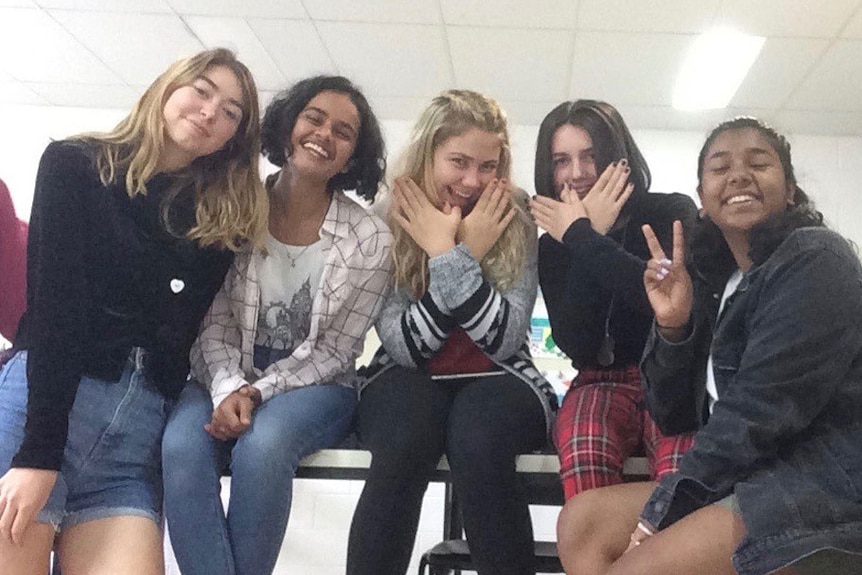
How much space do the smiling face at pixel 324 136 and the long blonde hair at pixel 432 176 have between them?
0.51 ft

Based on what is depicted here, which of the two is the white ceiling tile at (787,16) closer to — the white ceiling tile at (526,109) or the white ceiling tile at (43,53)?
the white ceiling tile at (526,109)

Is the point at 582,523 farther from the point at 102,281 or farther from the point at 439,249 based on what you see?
the point at 102,281

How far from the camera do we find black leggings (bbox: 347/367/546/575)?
1286 mm

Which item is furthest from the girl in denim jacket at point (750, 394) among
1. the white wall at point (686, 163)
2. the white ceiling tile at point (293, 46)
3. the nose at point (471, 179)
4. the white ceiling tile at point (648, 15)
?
the white wall at point (686, 163)

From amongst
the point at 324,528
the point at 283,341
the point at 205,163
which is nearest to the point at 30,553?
the point at 283,341

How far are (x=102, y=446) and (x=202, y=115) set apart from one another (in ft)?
2.22

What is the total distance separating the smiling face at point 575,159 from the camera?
5.72ft

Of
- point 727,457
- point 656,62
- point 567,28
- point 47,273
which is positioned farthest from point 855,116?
point 47,273

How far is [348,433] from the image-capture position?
1.53 m

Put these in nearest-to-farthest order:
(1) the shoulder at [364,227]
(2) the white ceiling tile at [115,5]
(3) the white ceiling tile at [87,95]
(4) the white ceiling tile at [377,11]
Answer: (1) the shoulder at [364,227] → (4) the white ceiling tile at [377,11] → (2) the white ceiling tile at [115,5] → (3) the white ceiling tile at [87,95]

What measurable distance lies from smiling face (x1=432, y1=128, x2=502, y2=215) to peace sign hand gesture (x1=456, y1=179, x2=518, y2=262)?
0.10 feet

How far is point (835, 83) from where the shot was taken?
3.57 meters

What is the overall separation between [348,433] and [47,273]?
64cm

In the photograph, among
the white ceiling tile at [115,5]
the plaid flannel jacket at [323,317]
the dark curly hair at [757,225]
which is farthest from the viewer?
the white ceiling tile at [115,5]
